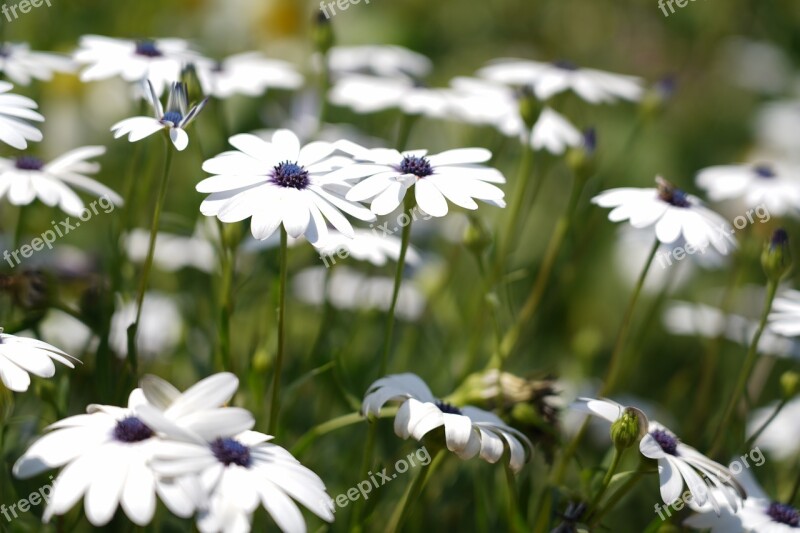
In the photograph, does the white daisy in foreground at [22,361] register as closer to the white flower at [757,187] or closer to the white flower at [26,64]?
the white flower at [26,64]

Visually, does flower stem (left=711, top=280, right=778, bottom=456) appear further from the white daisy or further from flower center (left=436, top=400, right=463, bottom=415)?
the white daisy

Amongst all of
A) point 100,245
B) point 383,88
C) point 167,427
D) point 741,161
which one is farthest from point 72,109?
point 741,161

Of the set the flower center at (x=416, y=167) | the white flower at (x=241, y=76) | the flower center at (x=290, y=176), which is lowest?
the white flower at (x=241, y=76)

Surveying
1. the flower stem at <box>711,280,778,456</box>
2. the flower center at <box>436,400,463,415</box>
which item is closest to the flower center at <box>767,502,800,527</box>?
the flower stem at <box>711,280,778,456</box>

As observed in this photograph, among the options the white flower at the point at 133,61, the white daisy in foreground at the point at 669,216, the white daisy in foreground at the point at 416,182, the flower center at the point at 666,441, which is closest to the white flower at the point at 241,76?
the white flower at the point at 133,61

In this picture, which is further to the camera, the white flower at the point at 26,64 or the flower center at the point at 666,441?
the white flower at the point at 26,64
